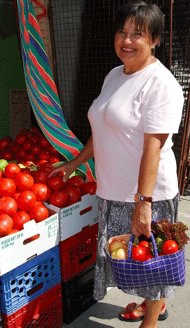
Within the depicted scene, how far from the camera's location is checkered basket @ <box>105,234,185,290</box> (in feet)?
6.77

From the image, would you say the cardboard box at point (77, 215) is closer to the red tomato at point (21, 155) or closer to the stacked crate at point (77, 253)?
the stacked crate at point (77, 253)

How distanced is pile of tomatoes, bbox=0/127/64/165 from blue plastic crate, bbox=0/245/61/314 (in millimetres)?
1382

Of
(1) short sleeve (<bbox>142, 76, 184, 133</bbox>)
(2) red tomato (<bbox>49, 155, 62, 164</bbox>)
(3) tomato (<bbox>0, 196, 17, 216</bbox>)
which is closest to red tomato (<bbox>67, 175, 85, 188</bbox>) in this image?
(3) tomato (<bbox>0, 196, 17, 216</bbox>)

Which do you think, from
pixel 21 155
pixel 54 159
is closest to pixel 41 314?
pixel 54 159

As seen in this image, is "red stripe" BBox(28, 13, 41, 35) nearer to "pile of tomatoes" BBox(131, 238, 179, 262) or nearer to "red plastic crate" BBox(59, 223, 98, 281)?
"red plastic crate" BBox(59, 223, 98, 281)

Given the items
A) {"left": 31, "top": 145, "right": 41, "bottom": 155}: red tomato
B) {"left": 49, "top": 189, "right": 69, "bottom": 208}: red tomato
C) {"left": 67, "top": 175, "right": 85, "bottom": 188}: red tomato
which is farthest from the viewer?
{"left": 31, "top": 145, "right": 41, "bottom": 155}: red tomato

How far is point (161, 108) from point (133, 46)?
15.7 inches

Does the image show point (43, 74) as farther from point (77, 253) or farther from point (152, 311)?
point (152, 311)

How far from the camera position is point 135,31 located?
6.74 feet

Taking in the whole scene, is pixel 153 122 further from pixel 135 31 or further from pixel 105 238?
pixel 105 238

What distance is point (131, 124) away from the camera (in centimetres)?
207

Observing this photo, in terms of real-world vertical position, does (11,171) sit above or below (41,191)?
above

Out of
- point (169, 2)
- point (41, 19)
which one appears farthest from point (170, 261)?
point (41, 19)

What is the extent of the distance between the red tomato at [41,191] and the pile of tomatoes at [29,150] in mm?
986
